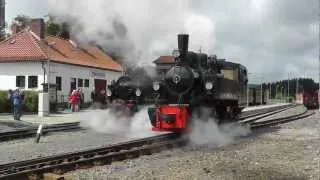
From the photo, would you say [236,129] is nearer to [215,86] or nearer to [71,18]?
[215,86]

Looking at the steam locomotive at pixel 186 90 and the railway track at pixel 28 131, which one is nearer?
the steam locomotive at pixel 186 90

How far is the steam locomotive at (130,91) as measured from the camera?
2154 cm

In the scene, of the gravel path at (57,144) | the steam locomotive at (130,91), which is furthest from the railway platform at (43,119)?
the gravel path at (57,144)

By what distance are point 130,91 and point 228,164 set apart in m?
10.9

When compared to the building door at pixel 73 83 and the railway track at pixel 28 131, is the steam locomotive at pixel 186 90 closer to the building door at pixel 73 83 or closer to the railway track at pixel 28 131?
the railway track at pixel 28 131

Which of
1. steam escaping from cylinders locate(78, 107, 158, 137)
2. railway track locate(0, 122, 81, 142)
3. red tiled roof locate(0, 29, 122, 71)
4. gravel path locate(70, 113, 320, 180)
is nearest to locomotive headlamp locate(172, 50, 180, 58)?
gravel path locate(70, 113, 320, 180)

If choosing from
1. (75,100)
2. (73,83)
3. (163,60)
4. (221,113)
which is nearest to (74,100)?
(75,100)

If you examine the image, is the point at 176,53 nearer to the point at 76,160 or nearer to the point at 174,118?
the point at 174,118

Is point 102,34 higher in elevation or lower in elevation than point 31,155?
higher

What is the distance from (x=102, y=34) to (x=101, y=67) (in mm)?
31607

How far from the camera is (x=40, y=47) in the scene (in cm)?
4344

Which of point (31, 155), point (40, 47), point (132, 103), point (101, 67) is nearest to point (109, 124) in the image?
point (132, 103)

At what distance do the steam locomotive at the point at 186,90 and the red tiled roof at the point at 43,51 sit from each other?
21.1m

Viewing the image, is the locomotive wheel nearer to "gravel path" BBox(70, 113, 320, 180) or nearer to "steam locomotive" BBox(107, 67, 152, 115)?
"gravel path" BBox(70, 113, 320, 180)
